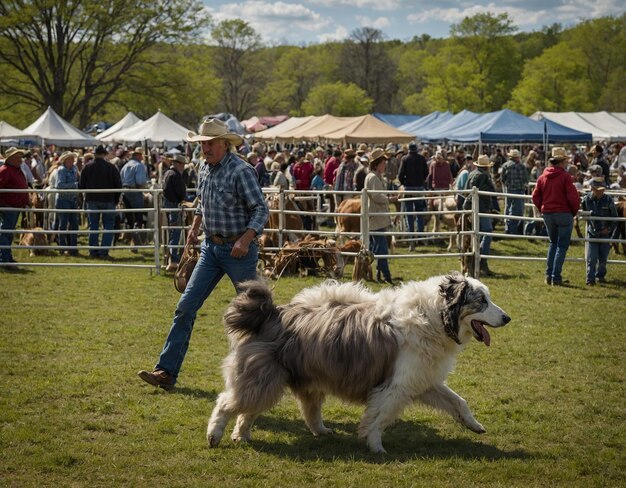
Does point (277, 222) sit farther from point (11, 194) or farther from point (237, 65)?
point (237, 65)

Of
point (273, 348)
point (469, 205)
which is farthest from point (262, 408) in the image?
point (469, 205)

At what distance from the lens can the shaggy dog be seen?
5.95 m

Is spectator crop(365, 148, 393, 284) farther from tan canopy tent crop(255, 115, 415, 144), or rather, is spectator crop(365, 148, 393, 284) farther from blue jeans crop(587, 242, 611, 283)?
tan canopy tent crop(255, 115, 415, 144)

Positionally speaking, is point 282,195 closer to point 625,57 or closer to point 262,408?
point 262,408

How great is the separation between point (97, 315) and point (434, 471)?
6.93 meters

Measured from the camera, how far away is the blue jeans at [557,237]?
1351cm

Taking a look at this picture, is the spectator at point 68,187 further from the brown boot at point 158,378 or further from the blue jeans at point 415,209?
the brown boot at point 158,378

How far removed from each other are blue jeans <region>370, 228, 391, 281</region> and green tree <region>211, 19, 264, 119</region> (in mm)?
73312

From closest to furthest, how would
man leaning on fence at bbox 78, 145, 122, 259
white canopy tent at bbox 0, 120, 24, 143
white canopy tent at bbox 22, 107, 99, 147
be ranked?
1. man leaning on fence at bbox 78, 145, 122, 259
2. white canopy tent at bbox 22, 107, 99, 147
3. white canopy tent at bbox 0, 120, 24, 143

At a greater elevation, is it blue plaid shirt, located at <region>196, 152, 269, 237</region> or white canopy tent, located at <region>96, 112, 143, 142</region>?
white canopy tent, located at <region>96, 112, 143, 142</region>

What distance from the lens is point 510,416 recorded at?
698 cm

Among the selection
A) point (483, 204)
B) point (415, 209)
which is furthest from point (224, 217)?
point (415, 209)

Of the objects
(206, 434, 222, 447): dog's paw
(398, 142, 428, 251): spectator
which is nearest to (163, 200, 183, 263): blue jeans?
(398, 142, 428, 251): spectator

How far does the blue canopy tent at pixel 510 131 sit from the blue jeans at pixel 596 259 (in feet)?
57.2
